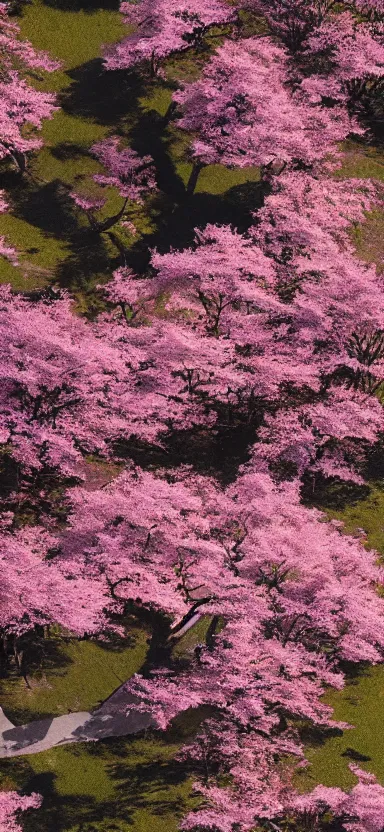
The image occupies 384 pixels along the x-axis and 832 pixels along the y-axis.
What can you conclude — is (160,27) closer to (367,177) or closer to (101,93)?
(101,93)

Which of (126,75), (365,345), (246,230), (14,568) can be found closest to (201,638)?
(14,568)

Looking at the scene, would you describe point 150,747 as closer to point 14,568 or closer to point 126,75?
point 14,568

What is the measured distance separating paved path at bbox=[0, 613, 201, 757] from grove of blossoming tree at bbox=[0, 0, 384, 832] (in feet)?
4.22

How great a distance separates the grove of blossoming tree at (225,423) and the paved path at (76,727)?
1.29 m

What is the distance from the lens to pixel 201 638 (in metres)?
41.0

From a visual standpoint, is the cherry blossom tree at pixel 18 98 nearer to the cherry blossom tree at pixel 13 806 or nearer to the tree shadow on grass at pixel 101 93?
the tree shadow on grass at pixel 101 93

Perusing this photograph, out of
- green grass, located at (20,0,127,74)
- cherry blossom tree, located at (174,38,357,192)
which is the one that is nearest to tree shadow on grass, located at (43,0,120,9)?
green grass, located at (20,0,127,74)

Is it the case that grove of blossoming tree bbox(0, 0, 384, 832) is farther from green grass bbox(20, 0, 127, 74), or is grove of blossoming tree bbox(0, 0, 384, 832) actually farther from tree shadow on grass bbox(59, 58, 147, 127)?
green grass bbox(20, 0, 127, 74)

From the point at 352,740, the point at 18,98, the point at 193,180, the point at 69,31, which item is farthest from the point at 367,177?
the point at 352,740

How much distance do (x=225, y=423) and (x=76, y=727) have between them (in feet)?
41.8

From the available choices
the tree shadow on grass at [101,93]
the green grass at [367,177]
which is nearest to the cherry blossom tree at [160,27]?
the tree shadow on grass at [101,93]

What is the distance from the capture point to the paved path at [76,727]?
38750 mm

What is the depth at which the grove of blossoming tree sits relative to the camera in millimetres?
37031

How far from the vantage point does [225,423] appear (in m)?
45.7
